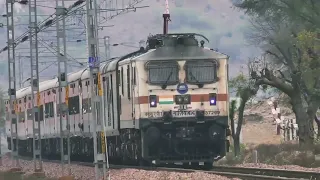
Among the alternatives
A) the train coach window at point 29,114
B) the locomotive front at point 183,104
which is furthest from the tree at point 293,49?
the locomotive front at point 183,104

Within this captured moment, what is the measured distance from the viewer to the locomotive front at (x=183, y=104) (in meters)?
27.3

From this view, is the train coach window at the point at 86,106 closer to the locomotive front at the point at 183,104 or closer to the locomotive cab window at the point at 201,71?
the locomotive front at the point at 183,104

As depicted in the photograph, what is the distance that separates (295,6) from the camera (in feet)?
167

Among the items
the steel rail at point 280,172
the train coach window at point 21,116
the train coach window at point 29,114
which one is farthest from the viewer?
the train coach window at point 21,116

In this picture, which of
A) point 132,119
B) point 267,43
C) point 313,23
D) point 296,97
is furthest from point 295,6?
point 132,119

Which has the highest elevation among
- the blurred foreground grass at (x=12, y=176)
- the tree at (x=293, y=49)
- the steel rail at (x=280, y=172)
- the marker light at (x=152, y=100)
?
the tree at (x=293, y=49)

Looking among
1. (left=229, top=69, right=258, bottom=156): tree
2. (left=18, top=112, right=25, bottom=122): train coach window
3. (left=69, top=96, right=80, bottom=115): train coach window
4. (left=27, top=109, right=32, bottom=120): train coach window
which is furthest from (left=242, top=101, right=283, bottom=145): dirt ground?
(left=69, top=96, right=80, bottom=115): train coach window

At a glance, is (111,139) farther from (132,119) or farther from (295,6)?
(295,6)

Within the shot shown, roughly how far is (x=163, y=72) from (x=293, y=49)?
92.2 feet

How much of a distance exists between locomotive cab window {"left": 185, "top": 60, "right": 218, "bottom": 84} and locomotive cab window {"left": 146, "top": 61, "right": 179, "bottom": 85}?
0.41 meters

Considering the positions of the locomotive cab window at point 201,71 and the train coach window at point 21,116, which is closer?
the locomotive cab window at point 201,71

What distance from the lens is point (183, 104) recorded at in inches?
1079

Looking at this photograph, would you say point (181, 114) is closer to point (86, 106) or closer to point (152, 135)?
point (152, 135)

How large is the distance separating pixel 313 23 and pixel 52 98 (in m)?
17.0
